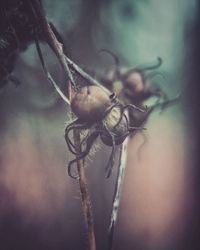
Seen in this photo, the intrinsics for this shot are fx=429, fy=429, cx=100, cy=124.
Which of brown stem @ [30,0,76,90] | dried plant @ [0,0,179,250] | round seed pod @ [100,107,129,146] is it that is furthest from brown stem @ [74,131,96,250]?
brown stem @ [30,0,76,90]

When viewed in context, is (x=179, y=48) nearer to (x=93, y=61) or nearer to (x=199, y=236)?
(x=93, y=61)

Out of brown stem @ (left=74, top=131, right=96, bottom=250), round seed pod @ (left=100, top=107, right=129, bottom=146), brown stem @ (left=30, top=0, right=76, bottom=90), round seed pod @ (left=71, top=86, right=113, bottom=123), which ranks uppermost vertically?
brown stem @ (left=30, top=0, right=76, bottom=90)

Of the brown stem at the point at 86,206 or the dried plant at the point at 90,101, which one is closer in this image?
the dried plant at the point at 90,101

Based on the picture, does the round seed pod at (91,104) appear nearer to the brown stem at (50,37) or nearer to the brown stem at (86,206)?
the brown stem at (50,37)

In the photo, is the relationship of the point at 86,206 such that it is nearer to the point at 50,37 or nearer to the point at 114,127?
the point at 114,127

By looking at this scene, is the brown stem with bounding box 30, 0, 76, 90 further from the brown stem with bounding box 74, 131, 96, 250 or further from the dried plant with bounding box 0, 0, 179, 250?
the brown stem with bounding box 74, 131, 96, 250

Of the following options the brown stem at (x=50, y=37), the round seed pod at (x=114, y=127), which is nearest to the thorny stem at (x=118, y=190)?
the round seed pod at (x=114, y=127)

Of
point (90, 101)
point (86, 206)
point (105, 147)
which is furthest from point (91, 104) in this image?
point (86, 206)

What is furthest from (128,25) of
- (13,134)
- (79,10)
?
(13,134)
